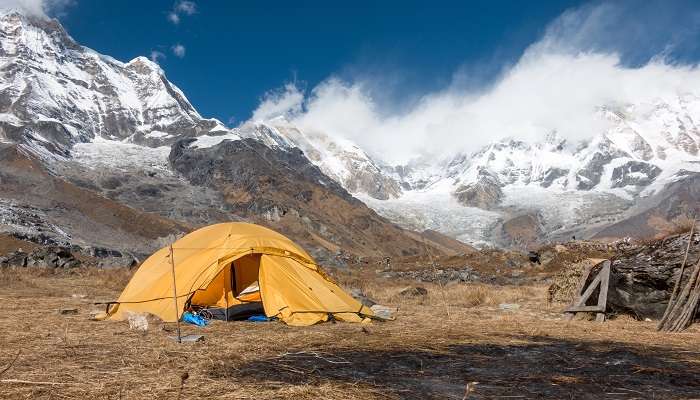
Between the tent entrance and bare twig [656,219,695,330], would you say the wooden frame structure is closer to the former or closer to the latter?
bare twig [656,219,695,330]

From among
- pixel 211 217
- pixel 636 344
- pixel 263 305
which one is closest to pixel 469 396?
pixel 636 344

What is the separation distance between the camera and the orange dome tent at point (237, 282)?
41.9 ft

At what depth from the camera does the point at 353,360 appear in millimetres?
7754

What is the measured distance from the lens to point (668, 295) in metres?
13.0

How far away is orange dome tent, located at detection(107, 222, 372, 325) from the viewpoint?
41.9ft

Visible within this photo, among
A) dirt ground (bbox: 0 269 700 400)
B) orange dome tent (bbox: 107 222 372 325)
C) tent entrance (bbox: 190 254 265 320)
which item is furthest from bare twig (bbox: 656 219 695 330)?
tent entrance (bbox: 190 254 265 320)

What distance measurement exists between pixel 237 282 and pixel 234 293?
0.49 metres

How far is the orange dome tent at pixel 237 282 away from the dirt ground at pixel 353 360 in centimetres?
81

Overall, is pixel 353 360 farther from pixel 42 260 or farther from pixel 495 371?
pixel 42 260

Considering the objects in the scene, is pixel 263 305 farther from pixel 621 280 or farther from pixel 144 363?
pixel 621 280

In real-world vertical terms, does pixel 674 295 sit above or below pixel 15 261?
below

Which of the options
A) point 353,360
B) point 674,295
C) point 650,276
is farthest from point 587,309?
point 353,360

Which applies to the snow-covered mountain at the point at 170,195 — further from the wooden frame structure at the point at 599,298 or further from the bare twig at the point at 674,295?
the bare twig at the point at 674,295

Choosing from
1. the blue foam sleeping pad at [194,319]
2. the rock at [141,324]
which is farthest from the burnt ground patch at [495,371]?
the blue foam sleeping pad at [194,319]
